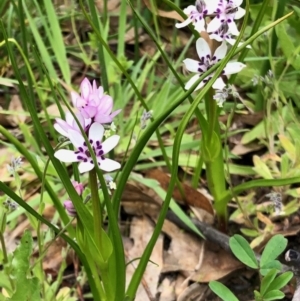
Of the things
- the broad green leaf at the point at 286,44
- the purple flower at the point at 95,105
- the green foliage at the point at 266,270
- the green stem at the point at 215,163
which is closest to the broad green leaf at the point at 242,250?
the green foliage at the point at 266,270

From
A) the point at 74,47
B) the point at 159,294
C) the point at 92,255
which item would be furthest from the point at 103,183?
the point at 74,47

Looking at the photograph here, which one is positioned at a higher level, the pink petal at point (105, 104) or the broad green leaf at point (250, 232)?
the pink petal at point (105, 104)

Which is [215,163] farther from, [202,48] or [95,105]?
[95,105]

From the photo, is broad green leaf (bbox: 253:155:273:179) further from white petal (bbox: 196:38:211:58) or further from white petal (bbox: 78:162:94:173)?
white petal (bbox: 78:162:94:173)

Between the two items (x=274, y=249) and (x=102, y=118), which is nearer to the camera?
(x=102, y=118)

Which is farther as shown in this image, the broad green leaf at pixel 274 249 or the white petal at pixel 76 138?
the broad green leaf at pixel 274 249

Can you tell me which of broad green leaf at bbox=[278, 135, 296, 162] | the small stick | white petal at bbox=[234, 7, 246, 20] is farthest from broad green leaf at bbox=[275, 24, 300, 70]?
the small stick

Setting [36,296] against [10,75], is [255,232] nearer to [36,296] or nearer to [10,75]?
[36,296]

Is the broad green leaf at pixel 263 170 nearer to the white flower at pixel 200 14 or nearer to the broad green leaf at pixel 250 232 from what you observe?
the broad green leaf at pixel 250 232

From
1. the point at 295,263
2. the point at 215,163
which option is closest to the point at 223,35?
the point at 215,163
